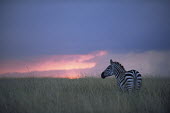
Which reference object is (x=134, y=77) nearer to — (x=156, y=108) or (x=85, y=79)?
(x=156, y=108)

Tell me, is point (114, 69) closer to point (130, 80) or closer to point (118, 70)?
point (118, 70)

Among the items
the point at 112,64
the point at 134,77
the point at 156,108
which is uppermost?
the point at 112,64

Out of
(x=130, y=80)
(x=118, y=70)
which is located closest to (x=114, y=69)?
(x=118, y=70)

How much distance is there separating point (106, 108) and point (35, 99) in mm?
3203

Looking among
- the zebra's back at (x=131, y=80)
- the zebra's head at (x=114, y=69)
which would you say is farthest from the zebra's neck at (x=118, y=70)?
the zebra's back at (x=131, y=80)

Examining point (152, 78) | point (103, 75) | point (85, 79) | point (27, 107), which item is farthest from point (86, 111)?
point (152, 78)

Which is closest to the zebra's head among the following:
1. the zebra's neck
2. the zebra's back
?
the zebra's neck

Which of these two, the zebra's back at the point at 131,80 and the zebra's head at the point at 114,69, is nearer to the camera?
the zebra's back at the point at 131,80

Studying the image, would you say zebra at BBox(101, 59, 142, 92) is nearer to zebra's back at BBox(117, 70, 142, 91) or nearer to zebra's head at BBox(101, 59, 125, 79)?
zebra's back at BBox(117, 70, 142, 91)

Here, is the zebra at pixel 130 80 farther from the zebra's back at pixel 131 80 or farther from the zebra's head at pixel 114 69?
the zebra's head at pixel 114 69

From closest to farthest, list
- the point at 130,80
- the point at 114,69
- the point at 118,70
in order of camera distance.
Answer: the point at 130,80, the point at 118,70, the point at 114,69

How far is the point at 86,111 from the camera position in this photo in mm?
7000

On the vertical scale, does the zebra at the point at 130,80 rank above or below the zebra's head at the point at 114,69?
below

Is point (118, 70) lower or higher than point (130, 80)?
higher
